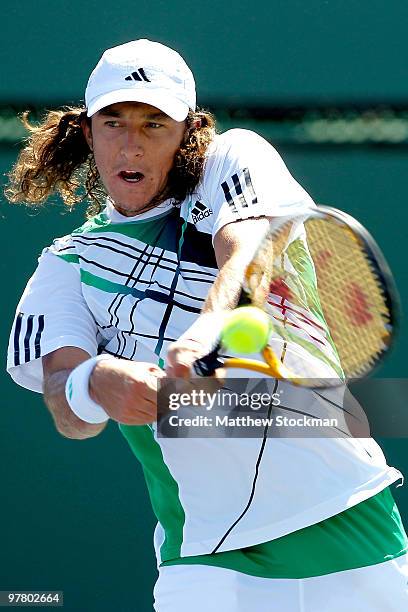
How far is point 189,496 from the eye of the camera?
2.26 m

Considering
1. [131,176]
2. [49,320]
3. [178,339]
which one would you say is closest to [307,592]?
[178,339]

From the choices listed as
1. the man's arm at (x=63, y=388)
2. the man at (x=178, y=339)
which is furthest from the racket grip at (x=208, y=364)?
the man's arm at (x=63, y=388)

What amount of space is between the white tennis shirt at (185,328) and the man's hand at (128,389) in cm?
25

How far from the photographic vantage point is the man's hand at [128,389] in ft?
6.34

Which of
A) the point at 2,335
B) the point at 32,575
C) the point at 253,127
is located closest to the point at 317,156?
the point at 253,127

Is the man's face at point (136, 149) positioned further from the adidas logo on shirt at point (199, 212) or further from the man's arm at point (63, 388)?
the man's arm at point (63, 388)

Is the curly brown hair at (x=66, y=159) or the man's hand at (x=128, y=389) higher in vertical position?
the curly brown hair at (x=66, y=159)

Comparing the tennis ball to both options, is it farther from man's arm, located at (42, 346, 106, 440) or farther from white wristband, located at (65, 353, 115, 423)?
man's arm, located at (42, 346, 106, 440)

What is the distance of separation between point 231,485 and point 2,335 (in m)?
1.43

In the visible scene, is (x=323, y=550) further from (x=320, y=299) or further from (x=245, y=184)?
(x=245, y=184)

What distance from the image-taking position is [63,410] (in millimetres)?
2242

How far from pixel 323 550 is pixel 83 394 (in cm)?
48

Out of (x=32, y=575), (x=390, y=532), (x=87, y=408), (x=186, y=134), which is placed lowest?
(x=32, y=575)

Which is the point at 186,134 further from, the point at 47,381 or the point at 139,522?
the point at 139,522
